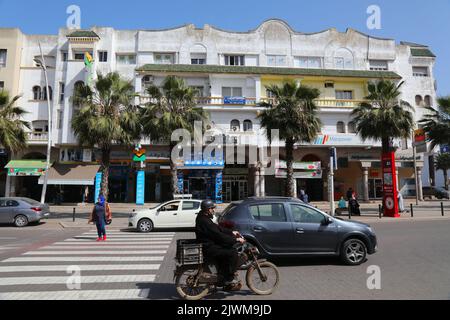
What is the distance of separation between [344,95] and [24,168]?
1266 inches

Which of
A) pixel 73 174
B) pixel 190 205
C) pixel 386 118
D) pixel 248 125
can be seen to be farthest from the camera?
pixel 248 125

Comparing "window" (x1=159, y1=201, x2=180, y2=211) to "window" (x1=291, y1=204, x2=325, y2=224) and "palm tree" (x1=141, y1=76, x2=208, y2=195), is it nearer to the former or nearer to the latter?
"palm tree" (x1=141, y1=76, x2=208, y2=195)

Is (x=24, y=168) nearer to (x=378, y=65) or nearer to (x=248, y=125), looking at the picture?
(x=248, y=125)

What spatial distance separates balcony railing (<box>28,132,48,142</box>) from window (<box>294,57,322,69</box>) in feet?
86.9

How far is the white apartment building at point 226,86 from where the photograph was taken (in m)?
31.0

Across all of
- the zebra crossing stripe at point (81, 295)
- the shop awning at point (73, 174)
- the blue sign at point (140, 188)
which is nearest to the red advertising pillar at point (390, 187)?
the zebra crossing stripe at point (81, 295)

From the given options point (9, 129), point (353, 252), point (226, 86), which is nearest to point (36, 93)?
point (9, 129)

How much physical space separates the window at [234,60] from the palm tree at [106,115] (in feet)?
54.6

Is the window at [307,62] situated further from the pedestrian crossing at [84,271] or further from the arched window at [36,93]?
the pedestrian crossing at [84,271]

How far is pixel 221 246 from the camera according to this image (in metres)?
5.73
